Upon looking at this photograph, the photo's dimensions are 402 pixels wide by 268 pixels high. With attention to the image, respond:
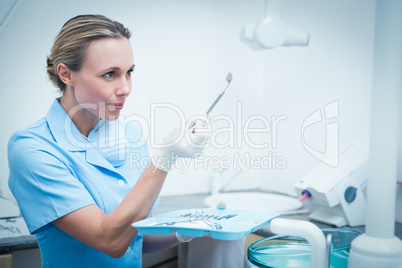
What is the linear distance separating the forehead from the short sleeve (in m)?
0.29

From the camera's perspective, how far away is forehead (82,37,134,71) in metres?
1.06

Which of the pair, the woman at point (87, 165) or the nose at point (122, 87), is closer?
the woman at point (87, 165)

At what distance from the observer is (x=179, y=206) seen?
1.68 metres

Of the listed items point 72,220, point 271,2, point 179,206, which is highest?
point 271,2

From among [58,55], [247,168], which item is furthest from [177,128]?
[247,168]

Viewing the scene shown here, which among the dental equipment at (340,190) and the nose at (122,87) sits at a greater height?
the nose at (122,87)

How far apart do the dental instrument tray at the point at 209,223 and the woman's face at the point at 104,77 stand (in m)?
0.45

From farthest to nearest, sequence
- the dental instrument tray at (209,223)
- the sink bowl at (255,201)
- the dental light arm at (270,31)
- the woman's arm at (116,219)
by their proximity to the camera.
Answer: the sink bowl at (255,201)
the dental light arm at (270,31)
the woman's arm at (116,219)
the dental instrument tray at (209,223)

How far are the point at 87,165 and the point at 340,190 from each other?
2.97ft

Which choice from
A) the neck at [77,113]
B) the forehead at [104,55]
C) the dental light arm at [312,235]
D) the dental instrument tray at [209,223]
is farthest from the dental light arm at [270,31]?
the dental light arm at [312,235]

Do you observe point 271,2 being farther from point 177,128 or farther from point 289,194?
point 289,194

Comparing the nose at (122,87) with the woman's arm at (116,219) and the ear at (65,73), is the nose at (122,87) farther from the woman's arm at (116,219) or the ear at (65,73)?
the woman's arm at (116,219)

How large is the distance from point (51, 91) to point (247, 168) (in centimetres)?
120

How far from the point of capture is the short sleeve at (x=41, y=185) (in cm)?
91
